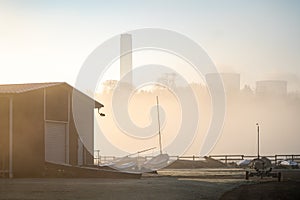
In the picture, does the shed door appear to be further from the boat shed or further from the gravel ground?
the gravel ground

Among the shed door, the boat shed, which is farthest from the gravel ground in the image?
the shed door

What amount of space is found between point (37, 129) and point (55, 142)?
1.91 metres

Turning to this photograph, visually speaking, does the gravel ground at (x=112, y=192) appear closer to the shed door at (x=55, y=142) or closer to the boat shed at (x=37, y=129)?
the boat shed at (x=37, y=129)

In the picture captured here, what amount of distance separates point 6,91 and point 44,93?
2.44 metres

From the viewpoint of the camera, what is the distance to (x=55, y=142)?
35938 millimetres

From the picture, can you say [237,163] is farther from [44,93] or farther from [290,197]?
[290,197]

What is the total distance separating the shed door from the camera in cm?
3497

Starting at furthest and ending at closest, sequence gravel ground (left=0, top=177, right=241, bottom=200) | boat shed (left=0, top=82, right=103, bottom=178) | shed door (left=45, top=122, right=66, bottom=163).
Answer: shed door (left=45, top=122, right=66, bottom=163) → boat shed (left=0, top=82, right=103, bottom=178) → gravel ground (left=0, top=177, right=241, bottom=200)

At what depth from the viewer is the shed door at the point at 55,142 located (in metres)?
35.0

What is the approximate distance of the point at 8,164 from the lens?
109ft

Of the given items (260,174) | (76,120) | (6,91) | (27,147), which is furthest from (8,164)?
(260,174)

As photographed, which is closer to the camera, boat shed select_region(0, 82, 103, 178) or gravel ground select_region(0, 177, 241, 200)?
gravel ground select_region(0, 177, 241, 200)

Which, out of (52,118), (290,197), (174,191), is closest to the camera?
(290,197)

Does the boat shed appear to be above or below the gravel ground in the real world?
above
